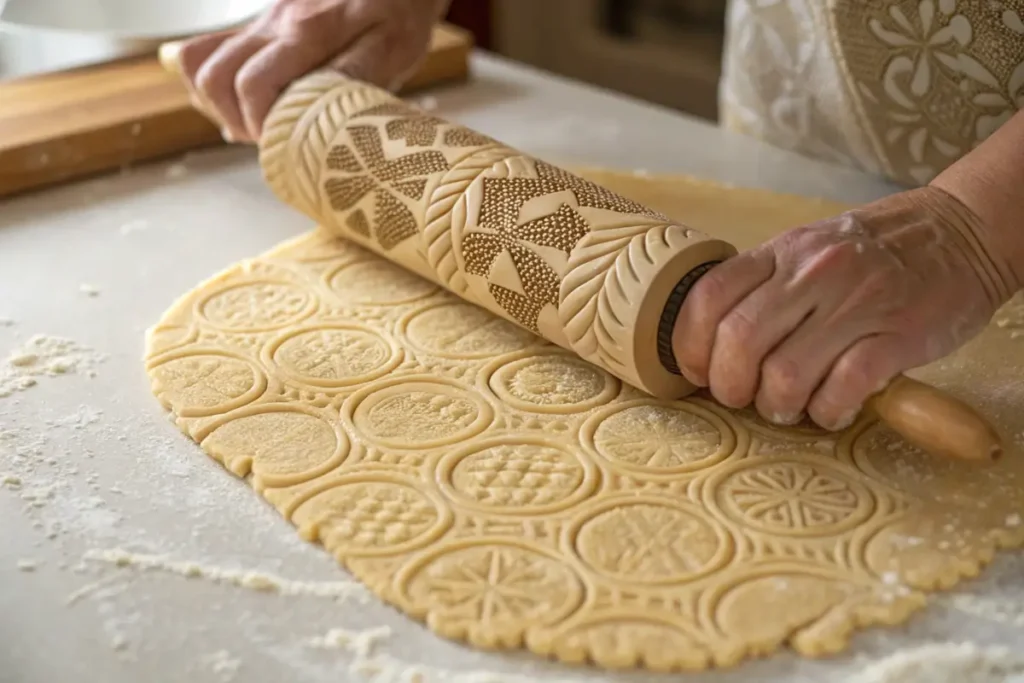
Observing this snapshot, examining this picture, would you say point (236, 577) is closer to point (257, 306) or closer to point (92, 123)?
point (257, 306)

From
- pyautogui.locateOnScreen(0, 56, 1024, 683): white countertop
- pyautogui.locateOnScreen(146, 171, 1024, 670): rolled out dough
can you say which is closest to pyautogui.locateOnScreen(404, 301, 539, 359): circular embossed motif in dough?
pyautogui.locateOnScreen(146, 171, 1024, 670): rolled out dough

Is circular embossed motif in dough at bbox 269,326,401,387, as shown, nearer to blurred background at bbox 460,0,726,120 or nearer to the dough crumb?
the dough crumb

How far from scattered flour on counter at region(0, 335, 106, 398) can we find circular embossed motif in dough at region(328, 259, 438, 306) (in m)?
0.25

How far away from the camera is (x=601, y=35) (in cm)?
321

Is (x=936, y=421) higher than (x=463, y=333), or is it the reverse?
(x=936, y=421)

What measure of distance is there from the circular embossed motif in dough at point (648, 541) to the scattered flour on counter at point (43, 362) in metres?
0.53

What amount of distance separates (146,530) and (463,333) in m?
0.37

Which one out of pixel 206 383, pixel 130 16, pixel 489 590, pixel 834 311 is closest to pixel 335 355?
pixel 206 383

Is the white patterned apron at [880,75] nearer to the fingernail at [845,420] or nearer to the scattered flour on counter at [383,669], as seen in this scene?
the fingernail at [845,420]

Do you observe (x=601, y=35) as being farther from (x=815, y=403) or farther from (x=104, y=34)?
(x=815, y=403)

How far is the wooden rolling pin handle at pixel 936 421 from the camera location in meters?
0.82

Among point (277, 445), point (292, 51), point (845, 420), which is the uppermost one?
point (292, 51)

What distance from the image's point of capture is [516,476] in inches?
35.4

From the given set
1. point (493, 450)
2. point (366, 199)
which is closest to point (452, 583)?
point (493, 450)
